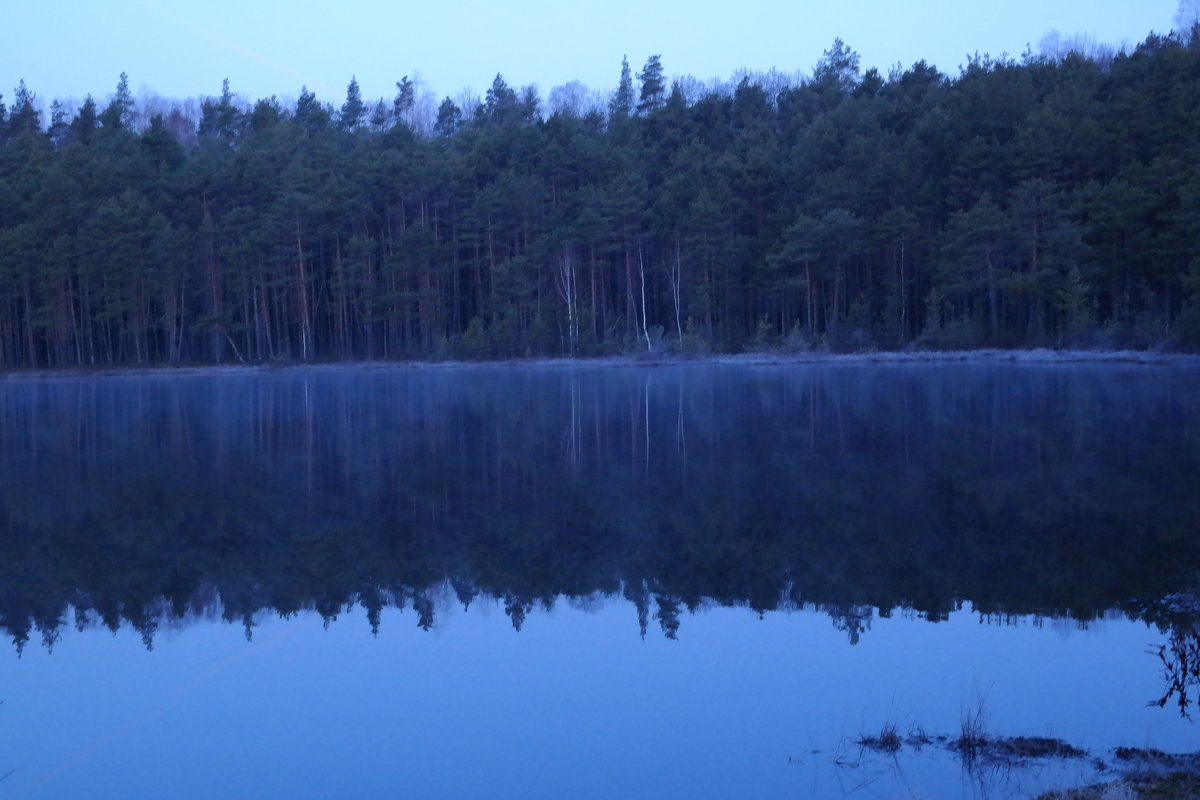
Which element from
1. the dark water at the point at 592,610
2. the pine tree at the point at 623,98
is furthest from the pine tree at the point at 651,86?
the dark water at the point at 592,610

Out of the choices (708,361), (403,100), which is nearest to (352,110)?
(403,100)

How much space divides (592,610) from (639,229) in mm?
51836

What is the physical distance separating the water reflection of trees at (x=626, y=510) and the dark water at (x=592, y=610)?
2.2 inches

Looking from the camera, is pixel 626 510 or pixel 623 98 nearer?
pixel 626 510

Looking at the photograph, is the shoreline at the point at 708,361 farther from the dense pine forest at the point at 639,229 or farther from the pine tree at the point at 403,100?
the pine tree at the point at 403,100

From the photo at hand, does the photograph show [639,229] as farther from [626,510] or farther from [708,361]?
[626,510]

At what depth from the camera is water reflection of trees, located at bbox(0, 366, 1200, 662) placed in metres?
8.41

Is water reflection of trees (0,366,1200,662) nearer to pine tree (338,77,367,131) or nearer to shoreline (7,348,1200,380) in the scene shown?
shoreline (7,348,1200,380)

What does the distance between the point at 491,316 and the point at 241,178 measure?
15614mm

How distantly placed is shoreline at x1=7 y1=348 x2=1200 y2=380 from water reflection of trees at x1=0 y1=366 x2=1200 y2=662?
16.2 metres

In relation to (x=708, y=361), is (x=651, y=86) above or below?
above

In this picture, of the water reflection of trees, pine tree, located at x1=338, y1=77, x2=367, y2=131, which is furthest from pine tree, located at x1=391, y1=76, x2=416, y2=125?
the water reflection of trees

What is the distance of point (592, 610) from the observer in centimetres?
797

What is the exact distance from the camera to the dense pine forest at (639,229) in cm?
4609
